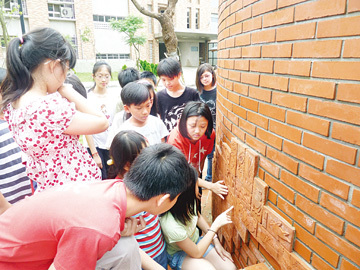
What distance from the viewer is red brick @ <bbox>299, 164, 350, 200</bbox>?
0.94m

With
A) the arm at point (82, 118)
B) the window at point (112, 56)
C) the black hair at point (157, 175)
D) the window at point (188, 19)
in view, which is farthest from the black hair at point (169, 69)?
the window at point (188, 19)

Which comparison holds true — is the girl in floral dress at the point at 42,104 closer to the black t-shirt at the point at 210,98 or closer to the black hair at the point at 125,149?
the black hair at the point at 125,149

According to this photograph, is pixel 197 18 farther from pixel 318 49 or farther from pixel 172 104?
pixel 318 49

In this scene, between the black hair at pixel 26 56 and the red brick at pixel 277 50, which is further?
the black hair at pixel 26 56

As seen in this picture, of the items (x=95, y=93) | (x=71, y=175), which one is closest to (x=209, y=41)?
(x=95, y=93)

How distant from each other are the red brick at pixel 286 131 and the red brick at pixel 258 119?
0.17 ft

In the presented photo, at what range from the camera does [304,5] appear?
3.45 ft

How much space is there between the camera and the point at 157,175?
4.17 ft

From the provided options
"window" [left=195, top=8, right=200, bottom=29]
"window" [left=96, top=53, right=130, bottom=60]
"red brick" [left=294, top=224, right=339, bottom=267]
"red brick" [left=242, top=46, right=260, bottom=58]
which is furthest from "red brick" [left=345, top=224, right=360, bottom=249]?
"window" [left=195, top=8, right=200, bottom=29]

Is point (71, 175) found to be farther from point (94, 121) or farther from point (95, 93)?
point (95, 93)

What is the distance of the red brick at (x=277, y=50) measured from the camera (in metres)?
1.17

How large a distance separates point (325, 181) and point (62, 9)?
31.1 meters

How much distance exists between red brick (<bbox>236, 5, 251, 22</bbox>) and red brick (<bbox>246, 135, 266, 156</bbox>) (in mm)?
710

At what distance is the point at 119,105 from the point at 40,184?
1.92 meters
